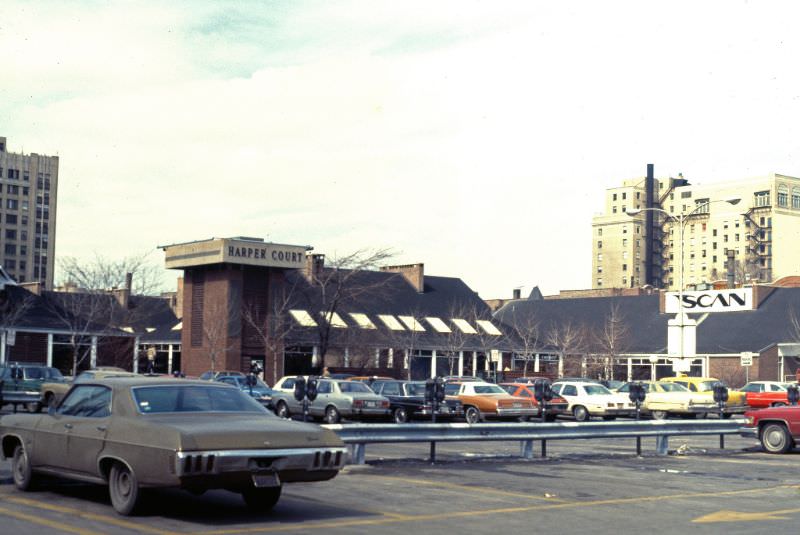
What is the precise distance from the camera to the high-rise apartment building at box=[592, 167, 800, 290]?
576 feet

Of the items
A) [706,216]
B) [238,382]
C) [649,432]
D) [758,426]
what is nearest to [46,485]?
[649,432]

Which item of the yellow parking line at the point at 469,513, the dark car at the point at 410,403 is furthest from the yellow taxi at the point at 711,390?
the yellow parking line at the point at 469,513

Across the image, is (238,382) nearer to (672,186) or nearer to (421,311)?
(421,311)

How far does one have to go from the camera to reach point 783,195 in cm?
17850

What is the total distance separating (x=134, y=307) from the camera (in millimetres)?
78250

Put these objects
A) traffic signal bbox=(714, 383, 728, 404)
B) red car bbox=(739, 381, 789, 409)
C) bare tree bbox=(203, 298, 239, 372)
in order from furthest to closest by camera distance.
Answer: bare tree bbox=(203, 298, 239, 372) → red car bbox=(739, 381, 789, 409) → traffic signal bbox=(714, 383, 728, 404)

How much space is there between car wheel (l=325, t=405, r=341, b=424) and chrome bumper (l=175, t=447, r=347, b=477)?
23.8m

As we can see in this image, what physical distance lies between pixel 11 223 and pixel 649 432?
516ft

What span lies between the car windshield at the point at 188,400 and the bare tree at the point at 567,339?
62135 millimetres

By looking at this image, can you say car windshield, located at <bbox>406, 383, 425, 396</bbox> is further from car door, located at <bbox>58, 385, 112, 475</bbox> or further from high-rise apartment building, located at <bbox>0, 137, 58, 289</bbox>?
high-rise apartment building, located at <bbox>0, 137, 58, 289</bbox>

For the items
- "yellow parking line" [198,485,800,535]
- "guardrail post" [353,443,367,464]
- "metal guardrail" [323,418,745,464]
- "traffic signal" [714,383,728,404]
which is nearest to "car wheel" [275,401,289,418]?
"traffic signal" [714,383,728,404]

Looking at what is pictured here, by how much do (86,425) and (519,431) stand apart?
9.39 metres

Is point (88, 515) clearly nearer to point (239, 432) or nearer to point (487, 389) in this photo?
point (239, 432)

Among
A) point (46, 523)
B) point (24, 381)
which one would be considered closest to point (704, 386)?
point (24, 381)
